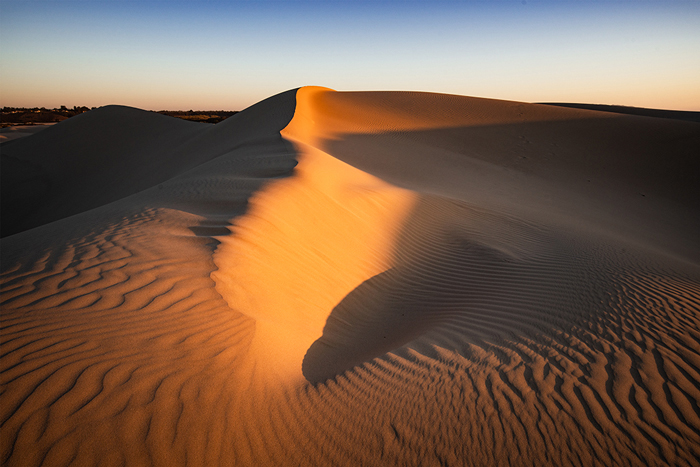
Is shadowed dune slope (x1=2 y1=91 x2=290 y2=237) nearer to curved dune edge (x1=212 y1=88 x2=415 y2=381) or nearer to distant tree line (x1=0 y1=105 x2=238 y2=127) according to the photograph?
curved dune edge (x1=212 y1=88 x2=415 y2=381)

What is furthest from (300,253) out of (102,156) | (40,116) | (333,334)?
(40,116)

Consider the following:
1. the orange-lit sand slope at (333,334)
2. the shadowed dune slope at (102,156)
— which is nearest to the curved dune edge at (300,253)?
the orange-lit sand slope at (333,334)

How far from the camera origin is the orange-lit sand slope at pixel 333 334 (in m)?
2.37

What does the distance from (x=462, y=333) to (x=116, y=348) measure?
3325 mm

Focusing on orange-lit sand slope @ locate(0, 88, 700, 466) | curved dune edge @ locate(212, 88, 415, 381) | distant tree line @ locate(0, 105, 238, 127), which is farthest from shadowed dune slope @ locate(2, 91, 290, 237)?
distant tree line @ locate(0, 105, 238, 127)

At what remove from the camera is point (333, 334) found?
13.6ft

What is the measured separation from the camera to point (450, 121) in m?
21.6

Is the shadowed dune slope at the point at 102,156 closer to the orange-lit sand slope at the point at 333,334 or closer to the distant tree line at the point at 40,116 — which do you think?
the orange-lit sand slope at the point at 333,334

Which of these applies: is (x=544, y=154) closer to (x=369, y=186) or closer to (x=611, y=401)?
(x=369, y=186)

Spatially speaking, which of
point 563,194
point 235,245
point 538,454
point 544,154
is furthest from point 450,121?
point 538,454

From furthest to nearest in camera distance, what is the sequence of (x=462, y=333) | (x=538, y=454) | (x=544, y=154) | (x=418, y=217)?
1. (x=544, y=154)
2. (x=418, y=217)
3. (x=462, y=333)
4. (x=538, y=454)

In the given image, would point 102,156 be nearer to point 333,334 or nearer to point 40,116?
point 333,334

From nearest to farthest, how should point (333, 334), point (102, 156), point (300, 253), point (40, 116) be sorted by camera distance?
point (333, 334) → point (300, 253) → point (102, 156) → point (40, 116)

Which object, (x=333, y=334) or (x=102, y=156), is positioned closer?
(x=333, y=334)
